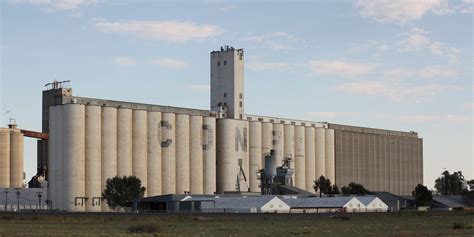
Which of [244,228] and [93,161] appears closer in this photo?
[244,228]

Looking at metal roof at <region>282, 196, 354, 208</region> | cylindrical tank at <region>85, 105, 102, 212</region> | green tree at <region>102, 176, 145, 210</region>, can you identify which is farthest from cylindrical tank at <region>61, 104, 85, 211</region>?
metal roof at <region>282, 196, 354, 208</region>

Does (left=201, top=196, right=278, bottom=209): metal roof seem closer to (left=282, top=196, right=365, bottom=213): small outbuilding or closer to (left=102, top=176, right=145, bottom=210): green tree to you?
(left=282, top=196, right=365, bottom=213): small outbuilding

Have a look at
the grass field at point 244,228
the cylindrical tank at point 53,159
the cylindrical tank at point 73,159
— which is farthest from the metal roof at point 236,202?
the grass field at point 244,228

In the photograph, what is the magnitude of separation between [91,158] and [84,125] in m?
7.69

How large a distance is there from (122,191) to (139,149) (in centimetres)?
1786

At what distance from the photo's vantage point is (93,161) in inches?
7407

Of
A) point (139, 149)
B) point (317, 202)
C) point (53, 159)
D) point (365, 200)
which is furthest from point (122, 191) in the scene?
point (365, 200)

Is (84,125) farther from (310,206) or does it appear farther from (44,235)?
(44,235)

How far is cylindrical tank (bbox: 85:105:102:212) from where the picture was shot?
188 metres

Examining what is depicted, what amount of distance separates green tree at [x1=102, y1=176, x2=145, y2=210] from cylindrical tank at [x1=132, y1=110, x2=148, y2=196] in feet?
31.6

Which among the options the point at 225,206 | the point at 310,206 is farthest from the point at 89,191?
the point at 310,206

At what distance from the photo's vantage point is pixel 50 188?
188625 mm

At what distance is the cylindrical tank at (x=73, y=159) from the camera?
18425 cm

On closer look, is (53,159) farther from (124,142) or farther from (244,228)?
(244,228)
